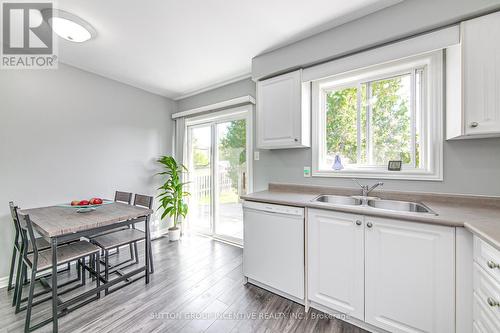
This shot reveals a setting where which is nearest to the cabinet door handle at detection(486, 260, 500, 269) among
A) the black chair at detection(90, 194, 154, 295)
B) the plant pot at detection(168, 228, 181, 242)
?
the black chair at detection(90, 194, 154, 295)

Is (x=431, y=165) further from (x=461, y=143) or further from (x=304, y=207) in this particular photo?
(x=304, y=207)

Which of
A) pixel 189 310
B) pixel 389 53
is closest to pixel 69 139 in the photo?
pixel 189 310

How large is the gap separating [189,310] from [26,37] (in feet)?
9.97

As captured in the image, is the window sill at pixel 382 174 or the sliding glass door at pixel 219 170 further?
the sliding glass door at pixel 219 170

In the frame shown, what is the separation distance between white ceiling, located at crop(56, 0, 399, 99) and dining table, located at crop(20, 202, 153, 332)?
5.80 feet

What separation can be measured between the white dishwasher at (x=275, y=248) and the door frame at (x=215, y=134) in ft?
2.86

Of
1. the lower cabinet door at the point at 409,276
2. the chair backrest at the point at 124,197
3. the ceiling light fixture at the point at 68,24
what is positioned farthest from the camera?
the chair backrest at the point at 124,197

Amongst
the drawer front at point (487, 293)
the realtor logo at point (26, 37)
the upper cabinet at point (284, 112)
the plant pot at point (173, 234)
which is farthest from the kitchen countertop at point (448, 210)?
the realtor logo at point (26, 37)

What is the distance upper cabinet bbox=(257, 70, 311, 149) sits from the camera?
2.12m

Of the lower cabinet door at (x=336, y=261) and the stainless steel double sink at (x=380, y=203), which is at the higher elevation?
the stainless steel double sink at (x=380, y=203)

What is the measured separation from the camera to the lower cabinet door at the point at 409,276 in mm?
1188

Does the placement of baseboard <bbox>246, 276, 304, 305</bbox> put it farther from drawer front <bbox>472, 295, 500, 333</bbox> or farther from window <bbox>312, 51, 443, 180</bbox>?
window <bbox>312, 51, 443, 180</bbox>

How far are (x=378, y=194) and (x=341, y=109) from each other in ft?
3.25

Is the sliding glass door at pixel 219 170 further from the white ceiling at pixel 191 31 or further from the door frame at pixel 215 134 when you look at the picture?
the white ceiling at pixel 191 31
